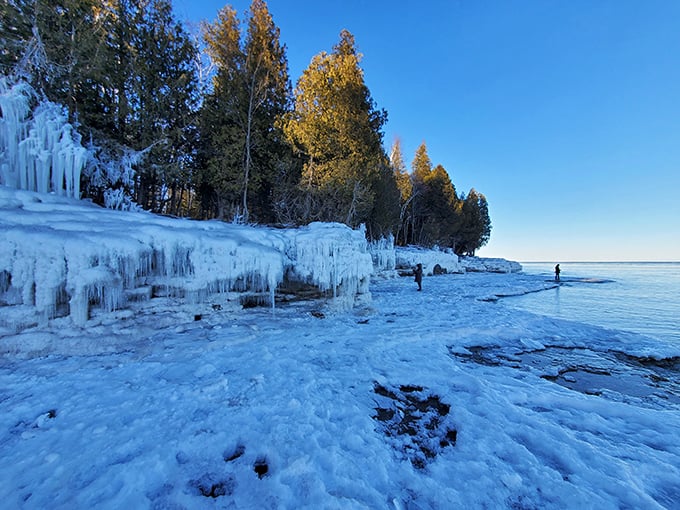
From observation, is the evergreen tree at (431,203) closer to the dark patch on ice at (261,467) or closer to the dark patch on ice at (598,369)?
the dark patch on ice at (598,369)

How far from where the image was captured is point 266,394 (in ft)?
9.73

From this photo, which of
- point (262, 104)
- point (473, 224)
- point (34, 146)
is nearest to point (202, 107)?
point (262, 104)

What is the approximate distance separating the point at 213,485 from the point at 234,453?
0.99ft

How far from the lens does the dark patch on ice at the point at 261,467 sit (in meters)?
1.88

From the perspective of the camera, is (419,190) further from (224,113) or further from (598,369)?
(598,369)

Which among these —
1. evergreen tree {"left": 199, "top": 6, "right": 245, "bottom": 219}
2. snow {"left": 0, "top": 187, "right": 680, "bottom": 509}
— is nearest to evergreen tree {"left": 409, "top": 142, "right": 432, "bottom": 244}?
evergreen tree {"left": 199, "top": 6, "right": 245, "bottom": 219}

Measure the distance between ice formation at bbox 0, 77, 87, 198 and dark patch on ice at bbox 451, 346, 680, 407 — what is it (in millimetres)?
10272

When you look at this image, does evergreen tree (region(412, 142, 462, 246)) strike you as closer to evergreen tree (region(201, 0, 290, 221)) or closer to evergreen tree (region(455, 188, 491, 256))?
evergreen tree (region(455, 188, 491, 256))

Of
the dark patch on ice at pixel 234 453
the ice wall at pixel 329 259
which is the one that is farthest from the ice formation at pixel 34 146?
the dark patch on ice at pixel 234 453

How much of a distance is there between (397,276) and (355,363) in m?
16.2

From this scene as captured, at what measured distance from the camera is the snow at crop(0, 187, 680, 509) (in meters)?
1.80

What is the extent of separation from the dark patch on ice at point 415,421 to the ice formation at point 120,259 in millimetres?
3785

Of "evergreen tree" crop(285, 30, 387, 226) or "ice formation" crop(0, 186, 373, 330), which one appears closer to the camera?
"ice formation" crop(0, 186, 373, 330)

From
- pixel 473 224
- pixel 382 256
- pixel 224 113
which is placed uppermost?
pixel 224 113
